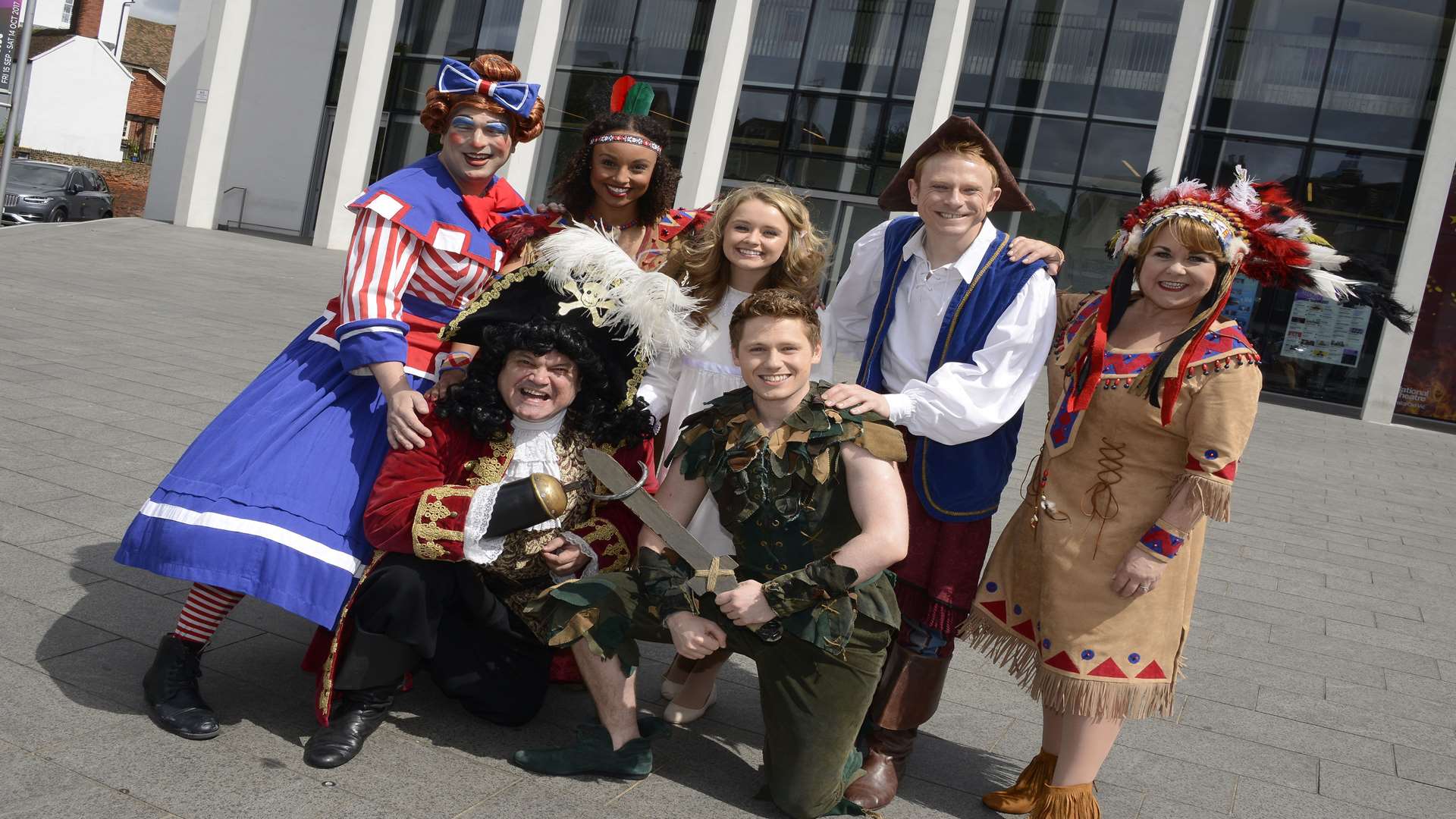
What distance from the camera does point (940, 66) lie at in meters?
15.6

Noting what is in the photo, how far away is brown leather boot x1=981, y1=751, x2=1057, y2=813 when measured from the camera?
125 inches

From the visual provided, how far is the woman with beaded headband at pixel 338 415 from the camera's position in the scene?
2.95 metres

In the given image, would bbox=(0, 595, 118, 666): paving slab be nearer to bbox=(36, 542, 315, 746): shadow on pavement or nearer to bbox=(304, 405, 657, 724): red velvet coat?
bbox=(36, 542, 315, 746): shadow on pavement

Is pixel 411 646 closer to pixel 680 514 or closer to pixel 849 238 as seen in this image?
pixel 680 514

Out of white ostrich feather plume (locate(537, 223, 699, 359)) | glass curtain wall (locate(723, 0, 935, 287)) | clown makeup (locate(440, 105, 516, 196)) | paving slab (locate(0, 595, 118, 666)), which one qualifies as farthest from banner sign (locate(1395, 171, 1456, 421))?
paving slab (locate(0, 595, 118, 666))

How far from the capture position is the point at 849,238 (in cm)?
1811

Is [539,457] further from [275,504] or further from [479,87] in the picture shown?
[479,87]

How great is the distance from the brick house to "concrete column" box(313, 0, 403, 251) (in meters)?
27.7

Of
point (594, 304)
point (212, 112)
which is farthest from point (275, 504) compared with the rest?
point (212, 112)

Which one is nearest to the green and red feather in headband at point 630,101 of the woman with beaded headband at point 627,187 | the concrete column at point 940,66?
the woman with beaded headband at point 627,187

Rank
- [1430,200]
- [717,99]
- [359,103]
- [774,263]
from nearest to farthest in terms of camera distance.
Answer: [774,263] < [1430,200] < [717,99] < [359,103]

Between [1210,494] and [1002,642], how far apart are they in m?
0.77

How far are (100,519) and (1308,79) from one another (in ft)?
53.3

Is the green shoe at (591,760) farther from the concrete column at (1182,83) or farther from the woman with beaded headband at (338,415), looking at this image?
the concrete column at (1182,83)
